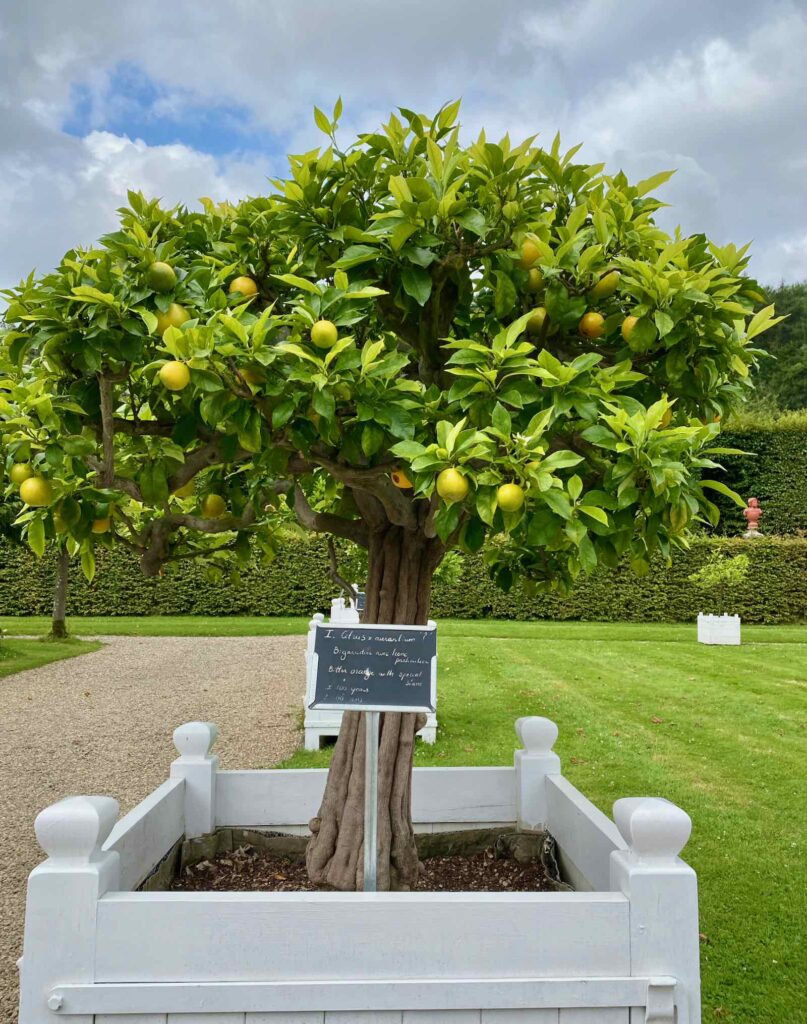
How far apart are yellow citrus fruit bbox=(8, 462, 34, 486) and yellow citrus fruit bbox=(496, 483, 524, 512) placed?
120 centimetres

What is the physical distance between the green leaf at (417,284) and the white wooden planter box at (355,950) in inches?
57.3

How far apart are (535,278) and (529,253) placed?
81mm

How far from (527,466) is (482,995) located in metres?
1.29

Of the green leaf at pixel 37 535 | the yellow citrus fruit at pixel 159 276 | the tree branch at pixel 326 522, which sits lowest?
the green leaf at pixel 37 535

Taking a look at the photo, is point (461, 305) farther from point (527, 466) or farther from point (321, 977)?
point (321, 977)

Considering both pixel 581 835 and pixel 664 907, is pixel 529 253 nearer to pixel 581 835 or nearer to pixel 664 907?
pixel 664 907

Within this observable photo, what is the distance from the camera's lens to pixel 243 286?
7.42 feet

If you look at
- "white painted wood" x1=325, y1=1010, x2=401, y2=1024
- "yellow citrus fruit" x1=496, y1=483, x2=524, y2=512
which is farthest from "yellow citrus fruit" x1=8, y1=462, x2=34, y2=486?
"white painted wood" x1=325, y1=1010, x2=401, y2=1024

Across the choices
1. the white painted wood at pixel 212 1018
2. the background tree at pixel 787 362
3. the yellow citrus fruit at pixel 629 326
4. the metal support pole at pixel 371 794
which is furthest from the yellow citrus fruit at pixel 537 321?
the background tree at pixel 787 362

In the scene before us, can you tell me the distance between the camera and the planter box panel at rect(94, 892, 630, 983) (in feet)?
6.32

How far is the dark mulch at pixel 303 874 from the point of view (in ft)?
9.59

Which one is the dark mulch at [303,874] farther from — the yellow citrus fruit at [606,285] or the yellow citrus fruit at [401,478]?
the yellow citrus fruit at [606,285]

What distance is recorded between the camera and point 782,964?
129 inches

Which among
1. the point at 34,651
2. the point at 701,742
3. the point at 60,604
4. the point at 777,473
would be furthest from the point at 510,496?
the point at 777,473
